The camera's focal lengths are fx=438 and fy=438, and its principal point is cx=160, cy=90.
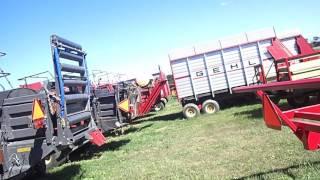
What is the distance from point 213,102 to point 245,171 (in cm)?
1052

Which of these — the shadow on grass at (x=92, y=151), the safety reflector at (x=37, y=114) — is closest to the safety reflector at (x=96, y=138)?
the safety reflector at (x=37, y=114)

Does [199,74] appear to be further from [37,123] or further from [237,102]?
[37,123]

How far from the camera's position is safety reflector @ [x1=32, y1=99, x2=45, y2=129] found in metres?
6.78

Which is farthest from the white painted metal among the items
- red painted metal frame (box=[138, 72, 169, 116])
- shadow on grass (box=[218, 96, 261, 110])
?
red painted metal frame (box=[138, 72, 169, 116])

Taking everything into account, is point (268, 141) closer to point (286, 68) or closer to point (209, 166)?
point (209, 166)

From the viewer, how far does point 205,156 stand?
8219 mm

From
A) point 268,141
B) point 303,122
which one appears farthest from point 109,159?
point 303,122

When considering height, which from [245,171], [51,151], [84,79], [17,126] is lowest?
[245,171]

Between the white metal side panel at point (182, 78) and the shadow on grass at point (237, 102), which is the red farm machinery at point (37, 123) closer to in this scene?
the white metal side panel at point (182, 78)

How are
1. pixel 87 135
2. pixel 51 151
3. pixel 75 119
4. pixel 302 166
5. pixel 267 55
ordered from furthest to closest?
pixel 267 55
pixel 87 135
pixel 75 119
pixel 51 151
pixel 302 166

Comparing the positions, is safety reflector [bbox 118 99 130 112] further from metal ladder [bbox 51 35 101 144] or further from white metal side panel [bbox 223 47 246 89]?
white metal side panel [bbox 223 47 246 89]

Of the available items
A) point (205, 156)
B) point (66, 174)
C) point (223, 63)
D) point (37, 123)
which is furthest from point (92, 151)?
point (223, 63)

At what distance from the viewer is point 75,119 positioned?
7695 mm

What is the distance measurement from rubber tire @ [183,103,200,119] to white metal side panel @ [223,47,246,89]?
158cm
